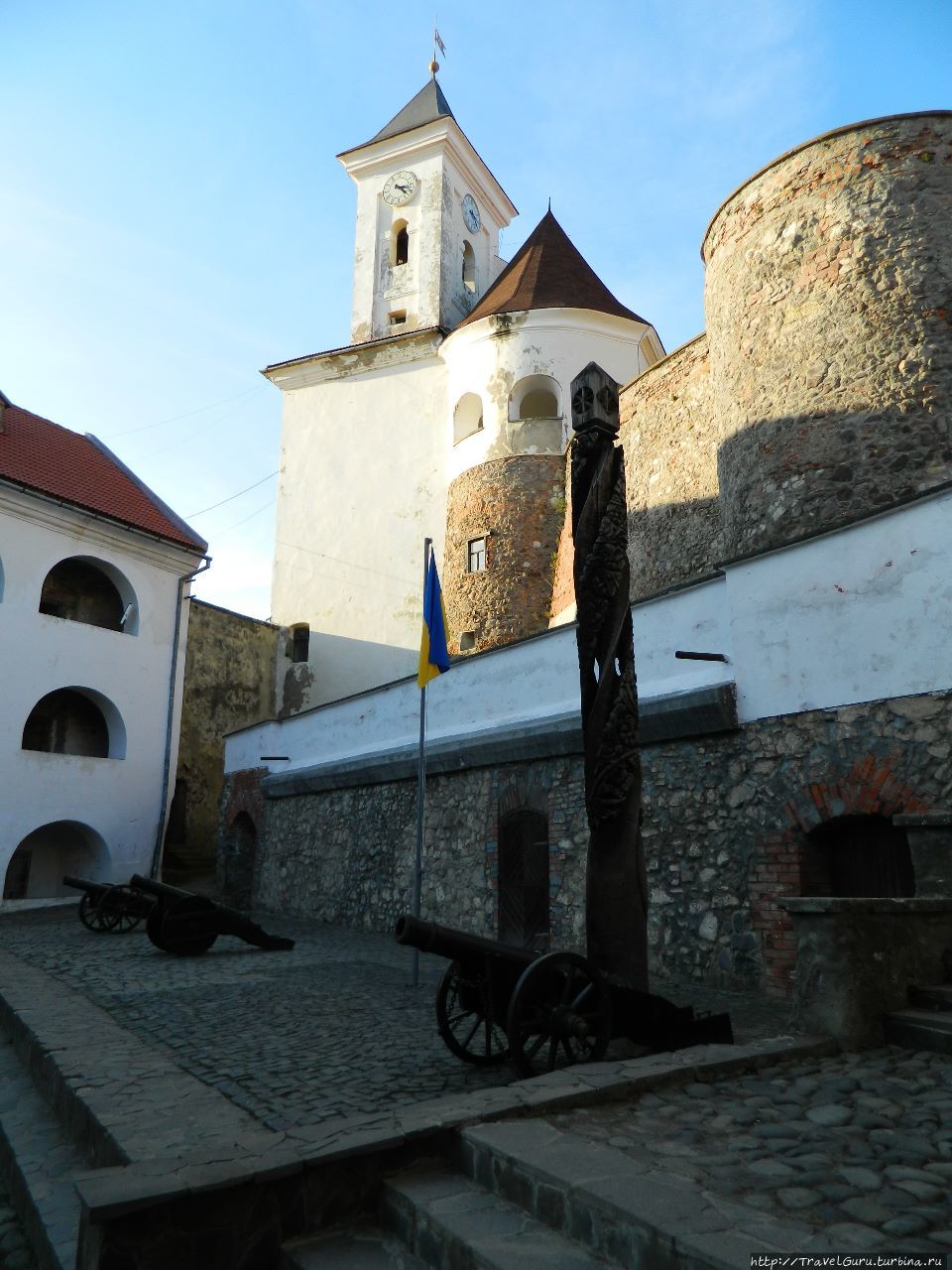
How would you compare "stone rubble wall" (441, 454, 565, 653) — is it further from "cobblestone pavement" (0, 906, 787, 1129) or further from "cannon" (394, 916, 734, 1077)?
"cannon" (394, 916, 734, 1077)

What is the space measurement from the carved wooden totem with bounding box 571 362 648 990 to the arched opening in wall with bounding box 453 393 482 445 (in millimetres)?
15144

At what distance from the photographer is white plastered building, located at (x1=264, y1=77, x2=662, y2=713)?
20.0 m

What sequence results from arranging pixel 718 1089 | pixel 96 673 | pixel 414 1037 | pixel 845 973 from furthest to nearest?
pixel 96 673 < pixel 414 1037 < pixel 845 973 < pixel 718 1089

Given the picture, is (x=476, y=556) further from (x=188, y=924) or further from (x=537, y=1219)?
(x=537, y=1219)

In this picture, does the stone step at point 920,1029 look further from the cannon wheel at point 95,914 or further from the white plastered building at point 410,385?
the white plastered building at point 410,385

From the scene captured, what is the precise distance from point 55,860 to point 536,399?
46.1ft

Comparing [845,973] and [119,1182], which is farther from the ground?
[845,973]

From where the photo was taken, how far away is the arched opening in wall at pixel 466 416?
21.0 metres

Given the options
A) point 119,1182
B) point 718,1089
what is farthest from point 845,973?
point 119,1182

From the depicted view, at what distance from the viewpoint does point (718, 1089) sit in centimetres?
402

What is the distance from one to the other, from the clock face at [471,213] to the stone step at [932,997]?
25.9 m

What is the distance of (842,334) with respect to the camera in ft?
32.6

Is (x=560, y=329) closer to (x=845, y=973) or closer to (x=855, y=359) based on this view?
(x=855, y=359)

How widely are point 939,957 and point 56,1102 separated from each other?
193 inches
